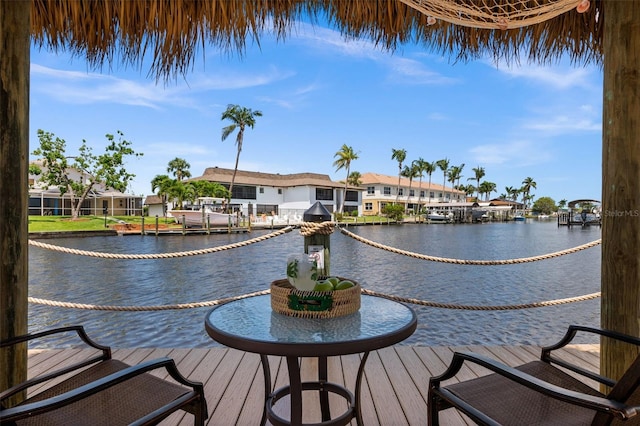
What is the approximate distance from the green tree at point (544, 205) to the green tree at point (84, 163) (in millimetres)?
91967

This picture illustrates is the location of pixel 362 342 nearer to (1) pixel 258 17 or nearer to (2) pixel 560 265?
(1) pixel 258 17

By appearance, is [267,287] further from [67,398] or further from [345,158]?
[345,158]

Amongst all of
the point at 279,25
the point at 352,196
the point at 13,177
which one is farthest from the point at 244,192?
the point at 13,177

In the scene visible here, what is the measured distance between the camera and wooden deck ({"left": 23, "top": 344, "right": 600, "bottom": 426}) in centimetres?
191

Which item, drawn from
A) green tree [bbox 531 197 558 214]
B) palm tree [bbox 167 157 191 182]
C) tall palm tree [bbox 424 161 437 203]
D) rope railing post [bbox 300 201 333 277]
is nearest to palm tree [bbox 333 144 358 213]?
palm tree [bbox 167 157 191 182]

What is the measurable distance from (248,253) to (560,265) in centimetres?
1205

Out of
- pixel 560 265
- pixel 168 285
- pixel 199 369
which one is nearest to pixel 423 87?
pixel 560 265

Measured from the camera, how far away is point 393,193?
58531 mm

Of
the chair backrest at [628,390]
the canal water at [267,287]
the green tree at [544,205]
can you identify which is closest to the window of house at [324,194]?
the canal water at [267,287]

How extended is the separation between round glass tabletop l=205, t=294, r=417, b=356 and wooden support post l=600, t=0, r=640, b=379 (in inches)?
38.2

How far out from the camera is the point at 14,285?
4.99ft

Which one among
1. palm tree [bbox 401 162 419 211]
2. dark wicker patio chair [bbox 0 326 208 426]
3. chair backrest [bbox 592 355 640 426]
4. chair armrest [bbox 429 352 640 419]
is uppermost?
palm tree [bbox 401 162 419 211]

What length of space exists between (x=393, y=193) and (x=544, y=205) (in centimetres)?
5556

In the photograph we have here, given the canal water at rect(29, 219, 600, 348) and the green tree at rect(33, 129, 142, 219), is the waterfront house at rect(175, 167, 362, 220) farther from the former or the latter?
the canal water at rect(29, 219, 600, 348)
